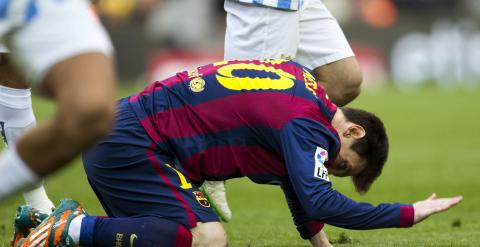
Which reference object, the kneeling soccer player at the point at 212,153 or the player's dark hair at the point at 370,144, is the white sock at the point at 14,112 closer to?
the kneeling soccer player at the point at 212,153

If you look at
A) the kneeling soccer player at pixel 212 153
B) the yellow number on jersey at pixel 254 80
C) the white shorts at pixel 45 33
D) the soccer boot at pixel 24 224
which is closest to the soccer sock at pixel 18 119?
the soccer boot at pixel 24 224

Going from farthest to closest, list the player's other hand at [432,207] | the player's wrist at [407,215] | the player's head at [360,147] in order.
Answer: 1. the player's head at [360,147]
2. the player's wrist at [407,215]
3. the player's other hand at [432,207]

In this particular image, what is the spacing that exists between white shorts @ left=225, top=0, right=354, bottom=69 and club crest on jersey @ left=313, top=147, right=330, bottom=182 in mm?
1471

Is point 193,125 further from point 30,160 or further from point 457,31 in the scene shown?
point 457,31

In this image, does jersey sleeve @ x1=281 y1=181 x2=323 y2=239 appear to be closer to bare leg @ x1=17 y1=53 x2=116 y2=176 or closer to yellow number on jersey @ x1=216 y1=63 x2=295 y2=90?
yellow number on jersey @ x1=216 y1=63 x2=295 y2=90

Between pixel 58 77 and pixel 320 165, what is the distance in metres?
1.51

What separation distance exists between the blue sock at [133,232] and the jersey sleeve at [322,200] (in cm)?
59

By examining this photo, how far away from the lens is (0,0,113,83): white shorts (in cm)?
362

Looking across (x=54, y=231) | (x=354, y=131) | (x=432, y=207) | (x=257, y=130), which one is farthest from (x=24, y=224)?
(x=432, y=207)

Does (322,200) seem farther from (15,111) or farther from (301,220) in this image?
(15,111)

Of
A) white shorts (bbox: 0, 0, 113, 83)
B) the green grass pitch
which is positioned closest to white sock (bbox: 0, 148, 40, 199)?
white shorts (bbox: 0, 0, 113, 83)

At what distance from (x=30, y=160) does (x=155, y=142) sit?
4.32ft

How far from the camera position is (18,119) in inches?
219

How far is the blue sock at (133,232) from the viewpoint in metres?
4.70
